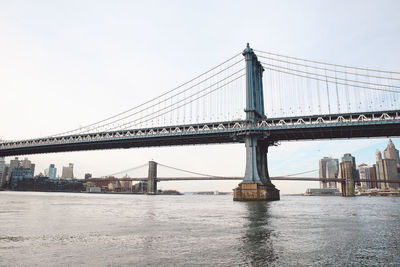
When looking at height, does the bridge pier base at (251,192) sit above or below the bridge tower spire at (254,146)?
below

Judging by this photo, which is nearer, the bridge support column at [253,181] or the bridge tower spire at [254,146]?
the bridge support column at [253,181]

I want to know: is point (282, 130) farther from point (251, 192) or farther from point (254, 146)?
point (251, 192)

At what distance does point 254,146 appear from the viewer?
1999 inches

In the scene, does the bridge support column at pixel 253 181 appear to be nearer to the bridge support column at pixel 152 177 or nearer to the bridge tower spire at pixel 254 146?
the bridge tower spire at pixel 254 146

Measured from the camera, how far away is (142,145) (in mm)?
71500

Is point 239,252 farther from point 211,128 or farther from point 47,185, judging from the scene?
point 47,185

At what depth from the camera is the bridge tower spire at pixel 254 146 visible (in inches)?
1865

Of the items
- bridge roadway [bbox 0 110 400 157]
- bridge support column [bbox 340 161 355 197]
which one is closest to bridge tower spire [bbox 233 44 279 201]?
bridge roadway [bbox 0 110 400 157]

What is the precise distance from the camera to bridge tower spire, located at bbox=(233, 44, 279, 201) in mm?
47375

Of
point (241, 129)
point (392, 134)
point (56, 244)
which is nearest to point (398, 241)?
point (56, 244)

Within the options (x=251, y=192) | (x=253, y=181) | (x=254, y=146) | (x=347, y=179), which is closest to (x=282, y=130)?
(x=254, y=146)

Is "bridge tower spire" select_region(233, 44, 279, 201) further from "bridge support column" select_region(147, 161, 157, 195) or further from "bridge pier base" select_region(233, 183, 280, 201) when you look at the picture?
"bridge support column" select_region(147, 161, 157, 195)

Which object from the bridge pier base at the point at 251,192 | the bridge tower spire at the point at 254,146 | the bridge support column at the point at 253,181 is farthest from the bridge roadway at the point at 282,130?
the bridge pier base at the point at 251,192

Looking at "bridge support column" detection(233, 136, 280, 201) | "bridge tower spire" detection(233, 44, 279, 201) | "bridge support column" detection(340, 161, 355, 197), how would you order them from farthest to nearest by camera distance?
"bridge support column" detection(340, 161, 355, 197) → "bridge tower spire" detection(233, 44, 279, 201) → "bridge support column" detection(233, 136, 280, 201)
